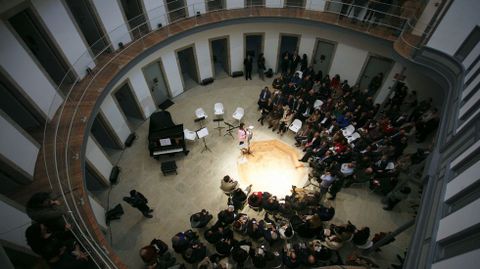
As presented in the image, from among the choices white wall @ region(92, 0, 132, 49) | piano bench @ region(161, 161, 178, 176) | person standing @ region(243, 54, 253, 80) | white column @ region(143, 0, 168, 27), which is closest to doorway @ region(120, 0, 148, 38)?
white column @ region(143, 0, 168, 27)

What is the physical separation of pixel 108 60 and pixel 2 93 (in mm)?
4318

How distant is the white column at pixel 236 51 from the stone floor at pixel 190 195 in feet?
11.4

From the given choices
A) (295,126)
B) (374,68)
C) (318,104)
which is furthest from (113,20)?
(374,68)

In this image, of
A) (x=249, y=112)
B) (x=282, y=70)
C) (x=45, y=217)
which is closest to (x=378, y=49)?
(x=282, y=70)

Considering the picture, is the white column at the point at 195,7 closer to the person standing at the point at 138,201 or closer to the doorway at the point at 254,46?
the doorway at the point at 254,46

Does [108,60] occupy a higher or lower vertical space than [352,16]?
lower

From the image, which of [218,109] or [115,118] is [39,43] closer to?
[115,118]

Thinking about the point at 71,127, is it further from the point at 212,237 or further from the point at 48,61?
the point at 212,237

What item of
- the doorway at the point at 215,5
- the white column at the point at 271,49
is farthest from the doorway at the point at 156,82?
the white column at the point at 271,49

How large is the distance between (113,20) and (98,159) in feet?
18.9

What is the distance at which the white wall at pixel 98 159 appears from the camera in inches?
416

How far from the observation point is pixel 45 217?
6.50m

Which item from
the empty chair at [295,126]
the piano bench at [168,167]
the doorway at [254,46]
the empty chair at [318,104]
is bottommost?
the piano bench at [168,167]

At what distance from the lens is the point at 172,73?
598 inches
